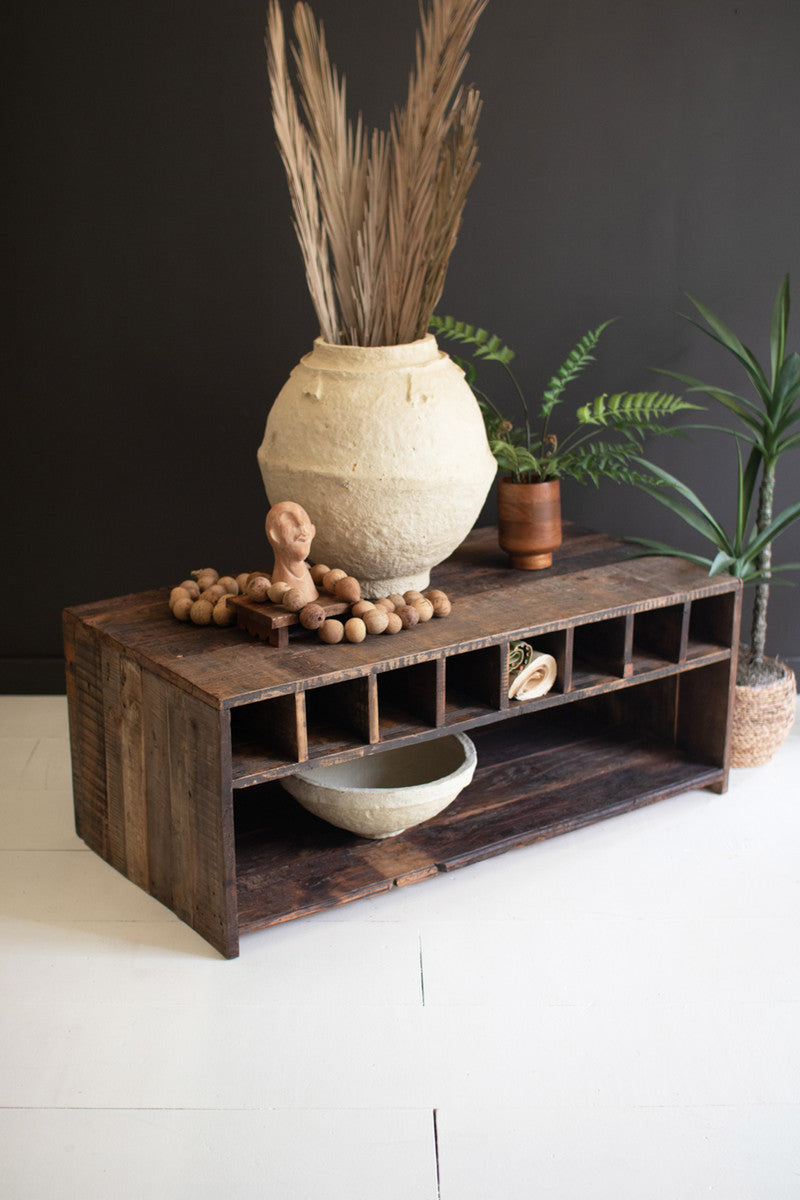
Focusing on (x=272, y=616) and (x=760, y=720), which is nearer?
(x=272, y=616)

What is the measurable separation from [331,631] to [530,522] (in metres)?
0.49

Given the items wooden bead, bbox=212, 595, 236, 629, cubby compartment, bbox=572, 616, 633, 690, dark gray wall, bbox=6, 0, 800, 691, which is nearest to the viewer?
wooden bead, bbox=212, 595, 236, 629

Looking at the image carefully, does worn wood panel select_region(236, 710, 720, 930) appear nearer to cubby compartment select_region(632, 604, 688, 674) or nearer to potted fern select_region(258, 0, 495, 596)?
cubby compartment select_region(632, 604, 688, 674)

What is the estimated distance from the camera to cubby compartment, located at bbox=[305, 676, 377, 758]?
1.81 metres

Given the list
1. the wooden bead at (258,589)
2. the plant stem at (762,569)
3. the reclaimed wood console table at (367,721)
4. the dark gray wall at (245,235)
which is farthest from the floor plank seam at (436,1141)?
the dark gray wall at (245,235)

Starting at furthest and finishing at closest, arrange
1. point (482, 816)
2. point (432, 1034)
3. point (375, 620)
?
point (482, 816) < point (375, 620) < point (432, 1034)

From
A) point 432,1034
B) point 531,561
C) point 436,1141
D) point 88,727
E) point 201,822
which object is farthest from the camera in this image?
point 531,561

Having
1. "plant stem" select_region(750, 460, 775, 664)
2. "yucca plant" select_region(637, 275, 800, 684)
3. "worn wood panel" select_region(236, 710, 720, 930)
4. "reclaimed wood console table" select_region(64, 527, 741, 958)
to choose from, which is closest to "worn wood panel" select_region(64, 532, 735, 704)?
"reclaimed wood console table" select_region(64, 527, 741, 958)

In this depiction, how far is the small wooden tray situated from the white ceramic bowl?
225mm

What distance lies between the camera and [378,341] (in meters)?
2.01

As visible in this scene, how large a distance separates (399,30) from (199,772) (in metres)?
1.50

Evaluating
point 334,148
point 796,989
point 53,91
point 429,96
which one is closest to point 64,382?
point 53,91

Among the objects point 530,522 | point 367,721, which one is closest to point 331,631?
point 367,721

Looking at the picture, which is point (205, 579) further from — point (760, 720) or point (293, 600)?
point (760, 720)
